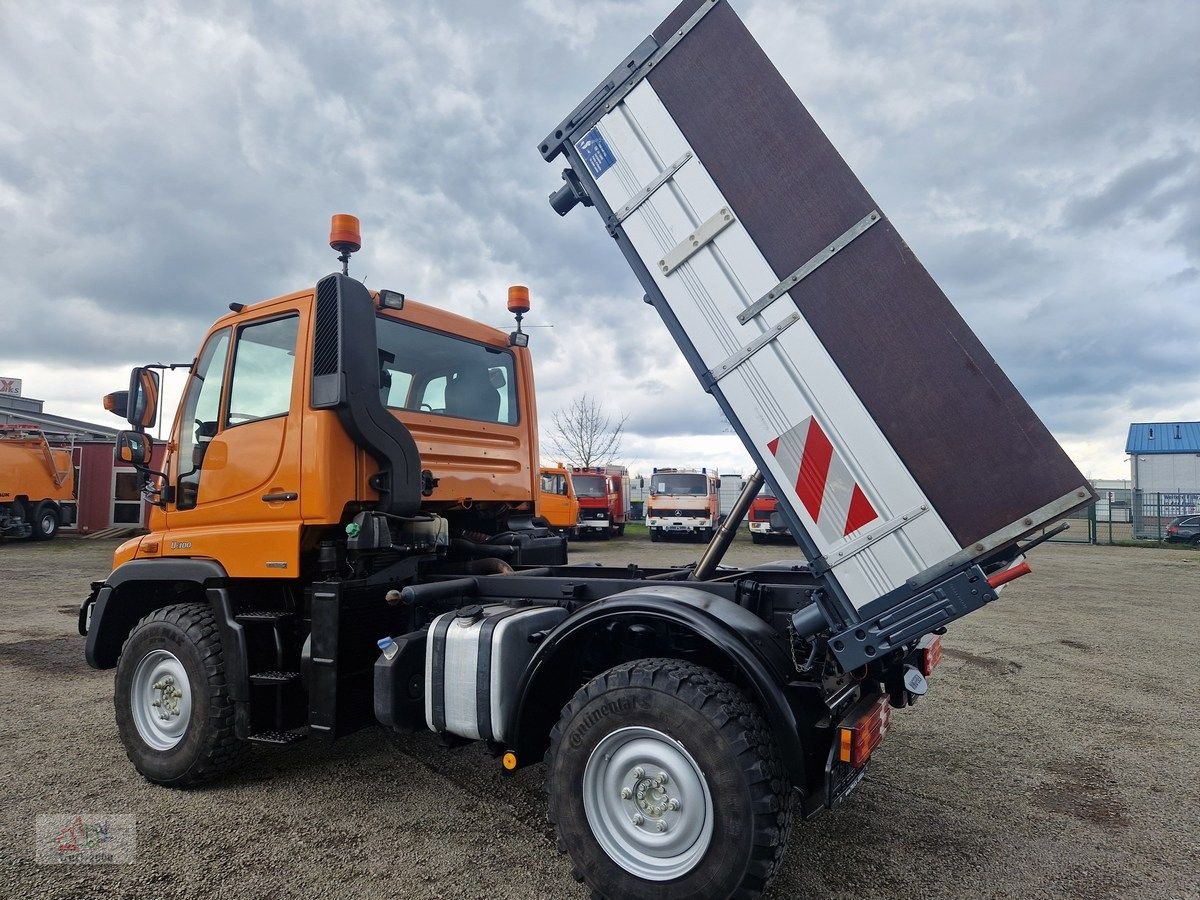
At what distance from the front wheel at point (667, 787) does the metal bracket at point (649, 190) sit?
1913 millimetres

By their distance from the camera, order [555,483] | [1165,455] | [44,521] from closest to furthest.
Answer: [555,483]
[44,521]
[1165,455]

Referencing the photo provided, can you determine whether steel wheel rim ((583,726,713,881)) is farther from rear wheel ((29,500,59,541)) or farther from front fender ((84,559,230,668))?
rear wheel ((29,500,59,541))

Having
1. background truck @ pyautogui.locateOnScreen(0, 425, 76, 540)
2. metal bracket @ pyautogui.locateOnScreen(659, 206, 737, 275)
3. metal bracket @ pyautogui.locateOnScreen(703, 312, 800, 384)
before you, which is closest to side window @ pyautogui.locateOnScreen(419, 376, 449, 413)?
metal bracket @ pyautogui.locateOnScreen(659, 206, 737, 275)

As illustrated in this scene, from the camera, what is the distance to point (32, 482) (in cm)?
2159

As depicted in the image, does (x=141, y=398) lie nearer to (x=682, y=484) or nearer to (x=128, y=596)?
(x=128, y=596)

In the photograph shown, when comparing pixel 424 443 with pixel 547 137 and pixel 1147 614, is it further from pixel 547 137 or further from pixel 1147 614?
pixel 1147 614

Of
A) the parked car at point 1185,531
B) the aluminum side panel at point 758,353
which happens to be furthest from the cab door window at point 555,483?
the parked car at point 1185,531

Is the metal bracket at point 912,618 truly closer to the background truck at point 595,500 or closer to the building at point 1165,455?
the background truck at point 595,500

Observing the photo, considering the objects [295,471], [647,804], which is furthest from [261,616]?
[647,804]

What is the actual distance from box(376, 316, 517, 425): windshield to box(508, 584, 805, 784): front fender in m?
1.92

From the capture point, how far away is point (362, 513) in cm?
399

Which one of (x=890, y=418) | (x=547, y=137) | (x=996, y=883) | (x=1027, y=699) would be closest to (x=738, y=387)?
(x=890, y=418)

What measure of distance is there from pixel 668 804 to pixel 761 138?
8.78ft

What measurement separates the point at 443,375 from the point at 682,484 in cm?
2093
